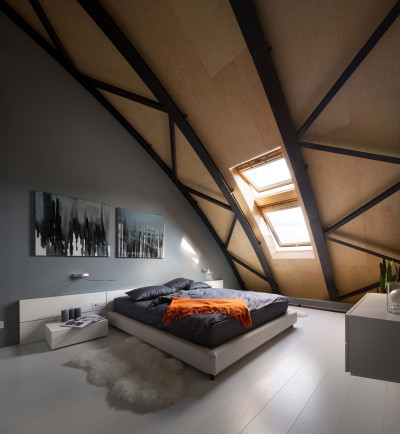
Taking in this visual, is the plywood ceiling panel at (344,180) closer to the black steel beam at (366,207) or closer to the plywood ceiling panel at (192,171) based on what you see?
the black steel beam at (366,207)

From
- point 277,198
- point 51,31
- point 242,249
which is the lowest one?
point 242,249

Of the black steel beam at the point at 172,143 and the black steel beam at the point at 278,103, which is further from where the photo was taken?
the black steel beam at the point at 172,143

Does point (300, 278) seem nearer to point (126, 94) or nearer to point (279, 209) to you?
point (279, 209)

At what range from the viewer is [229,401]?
1.78 m

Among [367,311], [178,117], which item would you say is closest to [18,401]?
[367,311]

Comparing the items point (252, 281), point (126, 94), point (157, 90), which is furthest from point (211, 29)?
point (252, 281)

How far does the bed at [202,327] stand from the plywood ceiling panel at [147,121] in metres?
2.75

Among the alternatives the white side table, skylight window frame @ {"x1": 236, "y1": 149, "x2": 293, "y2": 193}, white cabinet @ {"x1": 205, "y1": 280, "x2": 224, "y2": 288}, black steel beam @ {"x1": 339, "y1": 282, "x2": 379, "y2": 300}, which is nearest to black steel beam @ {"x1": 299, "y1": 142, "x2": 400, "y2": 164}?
skylight window frame @ {"x1": 236, "y1": 149, "x2": 293, "y2": 193}

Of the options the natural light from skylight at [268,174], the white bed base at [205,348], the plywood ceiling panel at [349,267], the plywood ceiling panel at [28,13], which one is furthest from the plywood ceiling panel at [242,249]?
the plywood ceiling panel at [28,13]

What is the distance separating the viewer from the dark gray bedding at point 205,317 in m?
2.27

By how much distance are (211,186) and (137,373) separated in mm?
3357

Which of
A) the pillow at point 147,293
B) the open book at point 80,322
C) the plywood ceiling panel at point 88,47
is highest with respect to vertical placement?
the plywood ceiling panel at point 88,47

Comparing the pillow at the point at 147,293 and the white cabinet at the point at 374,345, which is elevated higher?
the white cabinet at the point at 374,345

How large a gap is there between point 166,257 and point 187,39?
3621 millimetres
